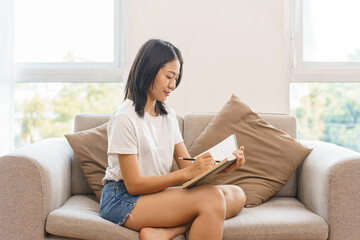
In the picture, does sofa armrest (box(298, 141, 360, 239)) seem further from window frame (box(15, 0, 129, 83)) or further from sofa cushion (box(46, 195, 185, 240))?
window frame (box(15, 0, 129, 83))

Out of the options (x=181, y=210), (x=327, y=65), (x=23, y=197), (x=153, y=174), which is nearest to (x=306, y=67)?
(x=327, y=65)

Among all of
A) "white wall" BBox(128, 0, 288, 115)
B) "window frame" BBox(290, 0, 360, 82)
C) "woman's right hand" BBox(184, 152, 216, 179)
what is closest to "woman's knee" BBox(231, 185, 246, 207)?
"woman's right hand" BBox(184, 152, 216, 179)

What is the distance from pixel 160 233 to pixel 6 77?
6.06 feet

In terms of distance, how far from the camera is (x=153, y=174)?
1.85 metres

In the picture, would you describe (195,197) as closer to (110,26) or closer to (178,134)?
(178,134)

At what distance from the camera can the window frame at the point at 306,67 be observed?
120 inches

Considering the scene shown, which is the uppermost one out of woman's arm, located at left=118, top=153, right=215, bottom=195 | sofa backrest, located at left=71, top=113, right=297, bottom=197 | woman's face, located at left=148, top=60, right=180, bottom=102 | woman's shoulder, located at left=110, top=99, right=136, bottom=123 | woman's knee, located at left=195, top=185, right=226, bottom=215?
woman's face, located at left=148, top=60, right=180, bottom=102

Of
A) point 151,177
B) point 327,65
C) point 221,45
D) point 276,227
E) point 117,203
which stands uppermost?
point 221,45

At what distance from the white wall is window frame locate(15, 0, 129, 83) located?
0.47 feet

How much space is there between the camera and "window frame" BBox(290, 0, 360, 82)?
3053mm

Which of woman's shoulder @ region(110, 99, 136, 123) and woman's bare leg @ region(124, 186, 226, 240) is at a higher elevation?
woman's shoulder @ region(110, 99, 136, 123)

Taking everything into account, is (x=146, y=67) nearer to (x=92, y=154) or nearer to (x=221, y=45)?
(x=92, y=154)

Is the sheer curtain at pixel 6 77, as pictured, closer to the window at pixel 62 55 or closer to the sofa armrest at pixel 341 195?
the window at pixel 62 55

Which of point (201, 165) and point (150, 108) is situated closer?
point (201, 165)
